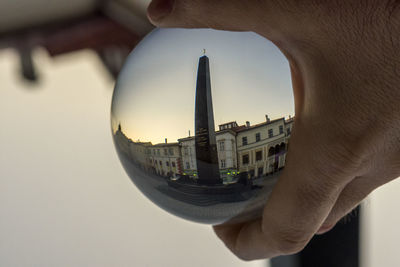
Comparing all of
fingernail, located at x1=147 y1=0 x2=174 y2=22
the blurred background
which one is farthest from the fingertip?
the blurred background

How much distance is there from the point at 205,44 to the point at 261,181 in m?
0.16

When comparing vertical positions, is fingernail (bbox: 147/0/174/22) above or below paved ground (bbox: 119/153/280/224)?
above

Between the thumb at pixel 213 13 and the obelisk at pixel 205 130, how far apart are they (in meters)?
0.07

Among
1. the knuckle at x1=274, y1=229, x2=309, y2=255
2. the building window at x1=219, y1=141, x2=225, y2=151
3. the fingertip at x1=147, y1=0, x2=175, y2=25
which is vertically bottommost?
the knuckle at x1=274, y1=229, x2=309, y2=255

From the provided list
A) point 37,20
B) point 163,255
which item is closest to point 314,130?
point 163,255

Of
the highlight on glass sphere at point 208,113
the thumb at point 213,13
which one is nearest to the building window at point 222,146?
the highlight on glass sphere at point 208,113

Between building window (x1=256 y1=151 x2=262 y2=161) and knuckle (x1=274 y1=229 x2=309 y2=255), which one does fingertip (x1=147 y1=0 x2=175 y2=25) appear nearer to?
building window (x1=256 y1=151 x2=262 y2=161)

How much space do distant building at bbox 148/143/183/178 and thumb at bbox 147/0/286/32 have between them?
0.13 meters

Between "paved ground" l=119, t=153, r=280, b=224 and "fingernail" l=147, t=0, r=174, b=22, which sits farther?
"paved ground" l=119, t=153, r=280, b=224

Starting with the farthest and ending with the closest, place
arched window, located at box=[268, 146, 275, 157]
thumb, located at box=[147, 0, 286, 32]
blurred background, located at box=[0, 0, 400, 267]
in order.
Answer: blurred background, located at box=[0, 0, 400, 267] < arched window, located at box=[268, 146, 275, 157] < thumb, located at box=[147, 0, 286, 32]

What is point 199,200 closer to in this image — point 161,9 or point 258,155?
point 258,155

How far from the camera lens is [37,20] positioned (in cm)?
269

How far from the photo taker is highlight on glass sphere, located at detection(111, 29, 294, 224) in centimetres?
45

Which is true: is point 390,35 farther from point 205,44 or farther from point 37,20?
point 37,20
